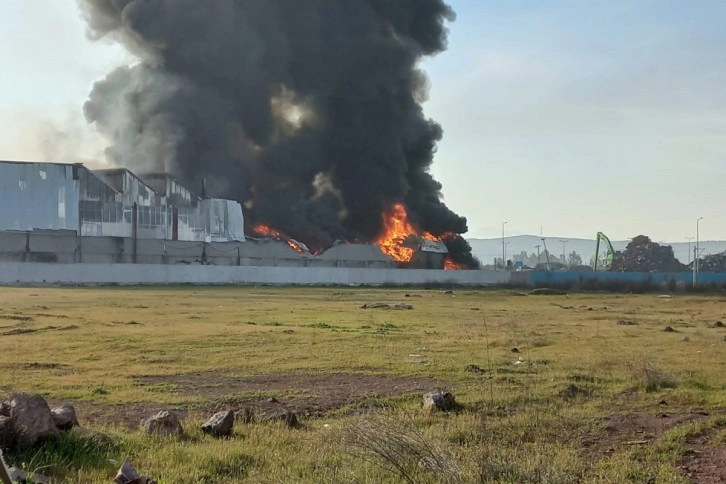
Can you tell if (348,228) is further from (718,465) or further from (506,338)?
(718,465)

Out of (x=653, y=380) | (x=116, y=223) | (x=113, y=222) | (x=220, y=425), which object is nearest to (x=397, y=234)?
(x=116, y=223)

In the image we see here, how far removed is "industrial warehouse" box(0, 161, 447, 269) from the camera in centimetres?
5759

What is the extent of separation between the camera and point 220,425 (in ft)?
27.7

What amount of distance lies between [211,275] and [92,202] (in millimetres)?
11731

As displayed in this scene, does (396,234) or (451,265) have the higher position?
(396,234)

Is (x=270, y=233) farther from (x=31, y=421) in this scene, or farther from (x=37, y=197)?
(x=31, y=421)

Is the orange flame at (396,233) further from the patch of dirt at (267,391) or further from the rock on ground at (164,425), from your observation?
the rock on ground at (164,425)

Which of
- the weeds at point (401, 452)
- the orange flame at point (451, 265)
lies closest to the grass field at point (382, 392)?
the weeds at point (401, 452)

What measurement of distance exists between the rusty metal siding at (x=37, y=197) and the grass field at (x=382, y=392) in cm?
3386

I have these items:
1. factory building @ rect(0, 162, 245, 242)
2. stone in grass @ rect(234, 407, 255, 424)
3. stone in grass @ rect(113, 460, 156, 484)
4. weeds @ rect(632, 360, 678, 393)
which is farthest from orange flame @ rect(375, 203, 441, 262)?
stone in grass @ rect(113, 460, 156, 484)

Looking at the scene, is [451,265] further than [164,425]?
Yes

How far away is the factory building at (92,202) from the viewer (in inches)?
2287

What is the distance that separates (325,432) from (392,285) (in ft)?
183

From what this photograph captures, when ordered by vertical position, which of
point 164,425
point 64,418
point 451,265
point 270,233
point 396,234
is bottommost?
point 164,425
